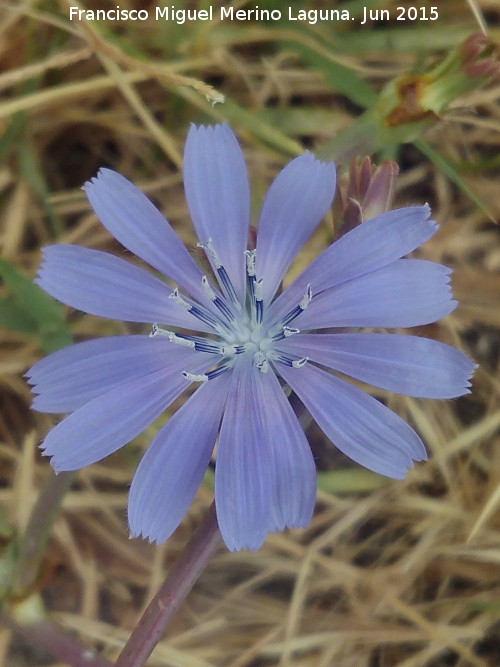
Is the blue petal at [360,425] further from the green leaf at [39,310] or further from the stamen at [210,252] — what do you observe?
the green leaf at [39,310]

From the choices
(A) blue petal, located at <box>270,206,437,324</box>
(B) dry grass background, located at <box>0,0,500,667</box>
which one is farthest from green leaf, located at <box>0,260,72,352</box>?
(A) blue petal, located at <box>270,206,437,324</box>

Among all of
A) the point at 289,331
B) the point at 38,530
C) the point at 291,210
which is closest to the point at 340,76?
the point at 291,210

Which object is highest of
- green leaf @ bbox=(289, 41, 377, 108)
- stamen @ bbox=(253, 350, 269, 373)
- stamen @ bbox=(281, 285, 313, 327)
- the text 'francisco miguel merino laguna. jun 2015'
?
the text 'francisco miguel merino laguna. jun 2015'

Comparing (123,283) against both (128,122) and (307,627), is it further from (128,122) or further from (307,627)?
(307,627)

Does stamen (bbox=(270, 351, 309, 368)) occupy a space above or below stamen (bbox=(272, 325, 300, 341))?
below

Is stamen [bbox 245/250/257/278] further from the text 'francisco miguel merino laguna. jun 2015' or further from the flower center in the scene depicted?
the text 'francisco miguel merino laguna. jun 2015'

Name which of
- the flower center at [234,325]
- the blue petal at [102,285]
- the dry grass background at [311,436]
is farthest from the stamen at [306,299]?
the dry grass background at [311,436]

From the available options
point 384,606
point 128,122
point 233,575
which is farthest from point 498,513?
point 128,122
